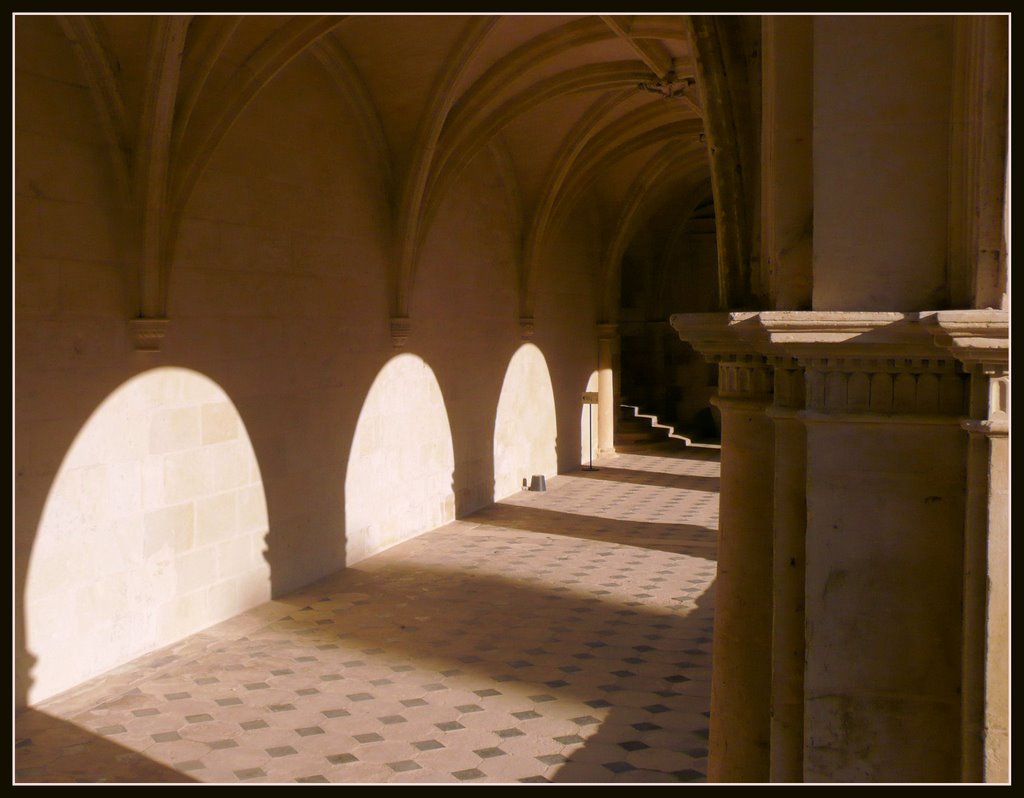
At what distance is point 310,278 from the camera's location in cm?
1120

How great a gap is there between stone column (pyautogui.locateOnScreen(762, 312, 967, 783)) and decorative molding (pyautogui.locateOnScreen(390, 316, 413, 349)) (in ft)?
32.3

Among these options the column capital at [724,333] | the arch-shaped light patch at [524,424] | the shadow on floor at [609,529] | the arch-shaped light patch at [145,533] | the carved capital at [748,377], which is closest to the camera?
the column capital at [724,333]

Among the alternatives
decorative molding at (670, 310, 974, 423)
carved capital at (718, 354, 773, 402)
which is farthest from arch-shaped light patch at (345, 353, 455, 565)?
decorative molding at (670, 310, 974, 423)

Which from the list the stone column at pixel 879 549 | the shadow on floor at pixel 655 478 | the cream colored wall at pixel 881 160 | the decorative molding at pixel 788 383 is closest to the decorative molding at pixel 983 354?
the stone column at pixel 879 549

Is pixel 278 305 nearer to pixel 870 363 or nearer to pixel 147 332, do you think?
pixel 147 332

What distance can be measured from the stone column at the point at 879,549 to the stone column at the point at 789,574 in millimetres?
199

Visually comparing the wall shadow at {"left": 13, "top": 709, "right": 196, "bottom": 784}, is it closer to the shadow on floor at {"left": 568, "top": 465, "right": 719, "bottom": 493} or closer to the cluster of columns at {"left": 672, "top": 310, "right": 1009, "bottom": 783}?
the cluster of columns at {"left": 672, "top": 310, "right": 1009, "bottom": 783}

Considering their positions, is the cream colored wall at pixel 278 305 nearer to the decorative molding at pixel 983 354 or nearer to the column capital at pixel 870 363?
the column capital at pixel 870 363

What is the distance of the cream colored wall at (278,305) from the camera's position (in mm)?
7797

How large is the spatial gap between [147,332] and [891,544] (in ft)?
22.7

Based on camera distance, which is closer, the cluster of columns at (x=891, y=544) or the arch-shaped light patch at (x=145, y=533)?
the cluster of columns at (x=891, y=544)

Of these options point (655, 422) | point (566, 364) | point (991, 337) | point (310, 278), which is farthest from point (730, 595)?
point (655, 422)

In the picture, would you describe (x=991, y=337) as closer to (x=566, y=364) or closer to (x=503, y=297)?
(x=503, y=297)

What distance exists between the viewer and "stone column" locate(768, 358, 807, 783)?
370 centimetres
